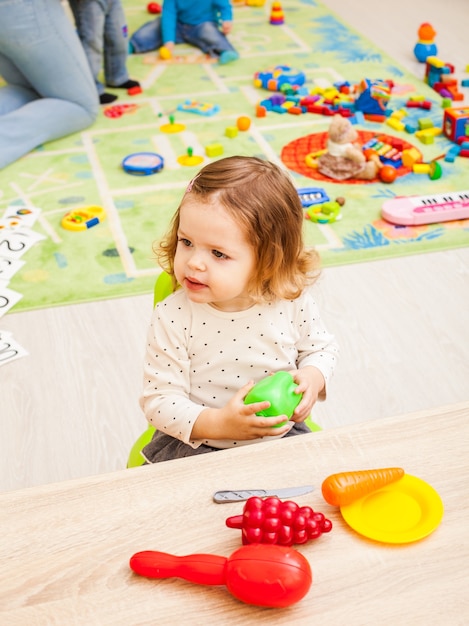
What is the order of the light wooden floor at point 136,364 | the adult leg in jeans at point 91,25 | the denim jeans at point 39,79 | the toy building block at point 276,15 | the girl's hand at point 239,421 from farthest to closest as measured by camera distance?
the toy building block at point 276,15 → the adult leg in jeans at point 91,25 → the denim jeans at point 39,79 → the light wooden floor at point 136,364 → the girl's hand at point 239,421

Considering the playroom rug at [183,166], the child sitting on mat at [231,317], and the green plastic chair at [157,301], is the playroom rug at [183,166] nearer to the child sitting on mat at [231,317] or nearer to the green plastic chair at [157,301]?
the green plastic chair at [157,301]

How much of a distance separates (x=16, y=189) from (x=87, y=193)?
0.24m

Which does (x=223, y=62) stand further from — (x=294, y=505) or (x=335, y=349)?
(x=294, y=505)

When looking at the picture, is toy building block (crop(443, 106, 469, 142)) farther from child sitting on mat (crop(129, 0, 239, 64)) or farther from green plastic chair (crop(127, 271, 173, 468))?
green plastic chair (crop(127, 271, 173, 468))

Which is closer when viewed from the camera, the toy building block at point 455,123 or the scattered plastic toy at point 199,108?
the toy building block at point 455,123

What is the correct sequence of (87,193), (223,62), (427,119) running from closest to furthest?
(87,193) → (427,119) → (223,62)

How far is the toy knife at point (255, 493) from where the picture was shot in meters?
0.70

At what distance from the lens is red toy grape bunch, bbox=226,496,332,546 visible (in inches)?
25.4

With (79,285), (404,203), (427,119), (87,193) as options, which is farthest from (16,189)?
(427,119)

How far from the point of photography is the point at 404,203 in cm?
227

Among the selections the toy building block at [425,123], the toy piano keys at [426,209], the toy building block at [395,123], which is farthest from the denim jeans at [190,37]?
the toy piano keys at [426,209]

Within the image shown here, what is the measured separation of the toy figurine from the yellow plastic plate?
3.04 metres

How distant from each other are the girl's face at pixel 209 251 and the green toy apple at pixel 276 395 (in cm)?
13

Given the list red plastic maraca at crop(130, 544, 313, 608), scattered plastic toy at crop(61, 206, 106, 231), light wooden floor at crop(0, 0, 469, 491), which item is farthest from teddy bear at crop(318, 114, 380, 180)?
red plastic maraca at crop(130, 544, 313, 608)
